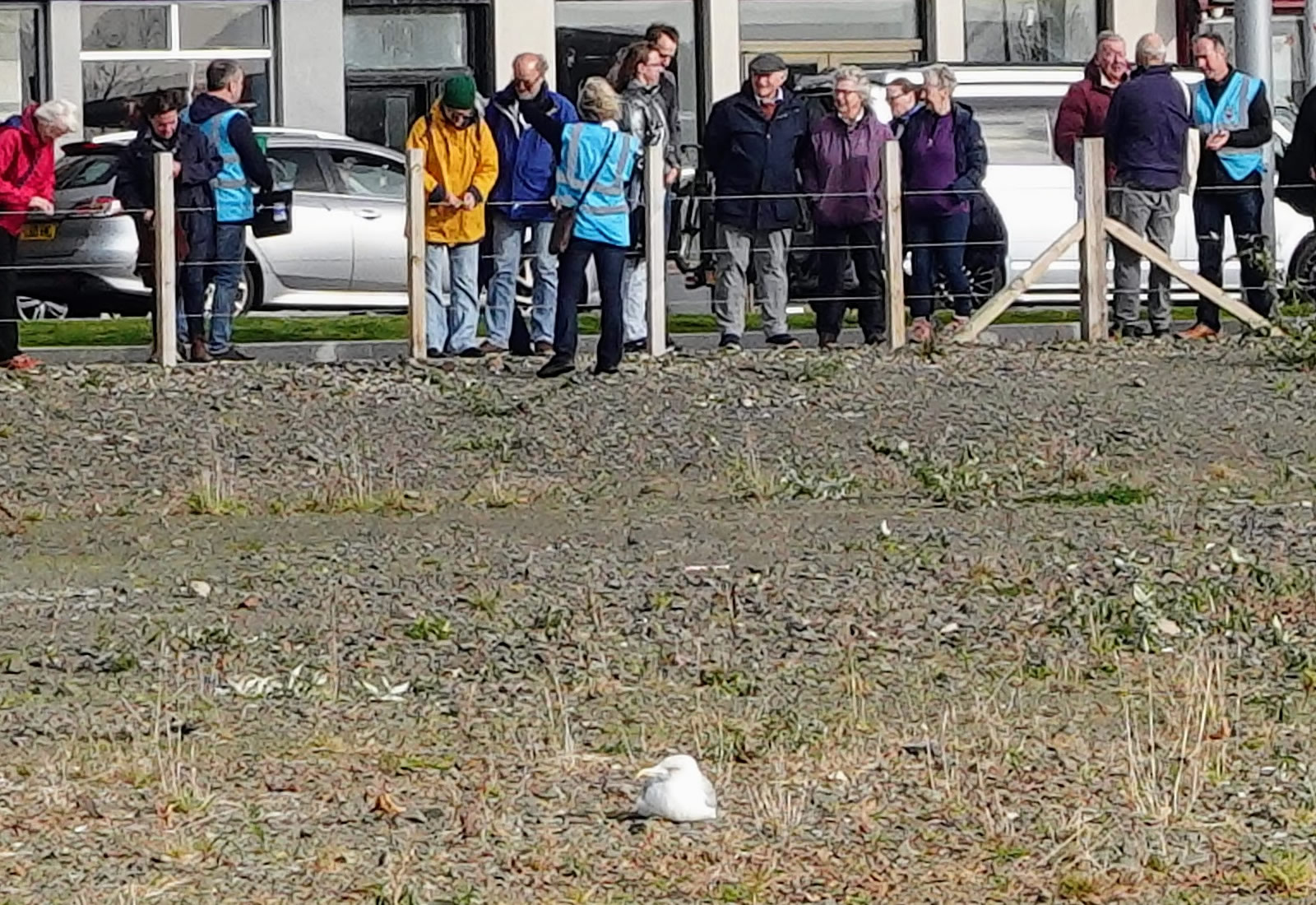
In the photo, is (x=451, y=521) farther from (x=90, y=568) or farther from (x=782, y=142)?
(x=782, y=142)

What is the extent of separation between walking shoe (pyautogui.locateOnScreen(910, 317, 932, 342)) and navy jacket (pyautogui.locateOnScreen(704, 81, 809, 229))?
1.11m

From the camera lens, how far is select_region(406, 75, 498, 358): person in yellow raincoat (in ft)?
62.0

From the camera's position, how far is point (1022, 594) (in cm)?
1017

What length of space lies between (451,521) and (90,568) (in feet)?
6.02

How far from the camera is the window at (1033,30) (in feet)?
121

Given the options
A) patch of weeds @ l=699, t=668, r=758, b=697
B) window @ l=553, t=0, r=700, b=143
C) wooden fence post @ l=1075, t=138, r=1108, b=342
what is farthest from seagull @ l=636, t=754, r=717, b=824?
window @ l=553, t=0, r=700, b=143

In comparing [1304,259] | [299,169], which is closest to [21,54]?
[299,169]

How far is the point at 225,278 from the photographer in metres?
19.2

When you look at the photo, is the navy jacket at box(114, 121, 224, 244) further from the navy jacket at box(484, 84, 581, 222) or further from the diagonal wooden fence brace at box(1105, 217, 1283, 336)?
the diagonal wooden fence brace at box(1105, 217, 1283, 336)

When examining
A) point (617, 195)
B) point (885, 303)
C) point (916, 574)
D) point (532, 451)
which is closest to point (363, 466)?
point (532, 451)

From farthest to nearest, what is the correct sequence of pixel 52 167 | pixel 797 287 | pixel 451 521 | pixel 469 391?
pixel 797 287, pixel 52 167, pixel 469 391, pixel 451 521

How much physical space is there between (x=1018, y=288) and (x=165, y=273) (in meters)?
5.54

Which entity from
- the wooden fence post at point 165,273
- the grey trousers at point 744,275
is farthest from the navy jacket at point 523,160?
the wooden fence post at point 165,273

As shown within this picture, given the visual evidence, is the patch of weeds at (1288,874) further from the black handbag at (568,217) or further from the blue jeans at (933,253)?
the blue jeans at (933,253)
